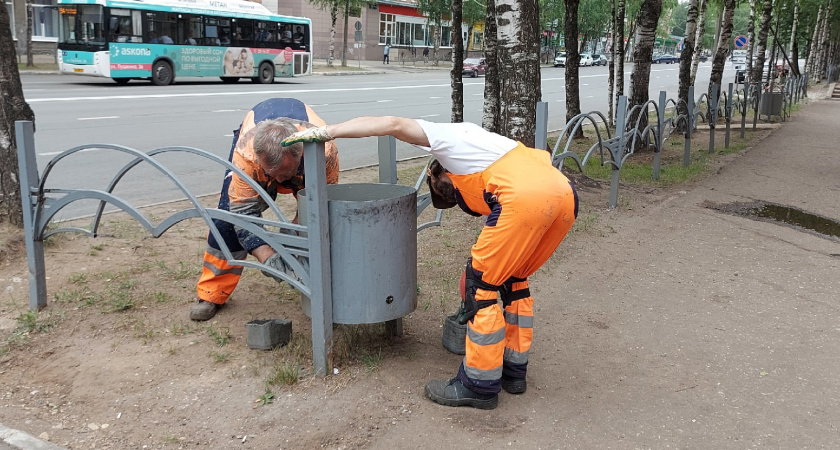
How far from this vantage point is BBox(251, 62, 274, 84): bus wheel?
26.5 metres

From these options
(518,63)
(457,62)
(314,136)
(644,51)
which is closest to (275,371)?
(314,136)

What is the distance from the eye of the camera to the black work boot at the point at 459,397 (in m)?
3.39

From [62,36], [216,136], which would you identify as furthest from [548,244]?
[62,36]

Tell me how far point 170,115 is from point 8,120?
32.0ft

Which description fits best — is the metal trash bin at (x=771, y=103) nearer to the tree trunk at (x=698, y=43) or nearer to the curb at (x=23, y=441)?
the tree trunk at (x=698, y=43)

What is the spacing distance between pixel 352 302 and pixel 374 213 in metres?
0.46

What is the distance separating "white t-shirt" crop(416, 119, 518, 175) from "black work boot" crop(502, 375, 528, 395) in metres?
1.05

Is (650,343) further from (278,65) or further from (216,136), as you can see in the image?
(278,65)

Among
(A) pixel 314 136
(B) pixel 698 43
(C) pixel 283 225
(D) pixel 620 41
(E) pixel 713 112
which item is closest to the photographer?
(A) pixel 314 136

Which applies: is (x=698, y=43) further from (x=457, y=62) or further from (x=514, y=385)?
(x=514, y=385)

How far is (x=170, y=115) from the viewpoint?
48.6 ft

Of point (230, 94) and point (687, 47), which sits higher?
point (687, 47)

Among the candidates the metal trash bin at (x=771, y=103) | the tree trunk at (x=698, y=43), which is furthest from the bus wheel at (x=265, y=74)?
the metal trash bin at (x=771, y=103)

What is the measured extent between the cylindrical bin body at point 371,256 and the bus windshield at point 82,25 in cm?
2014
